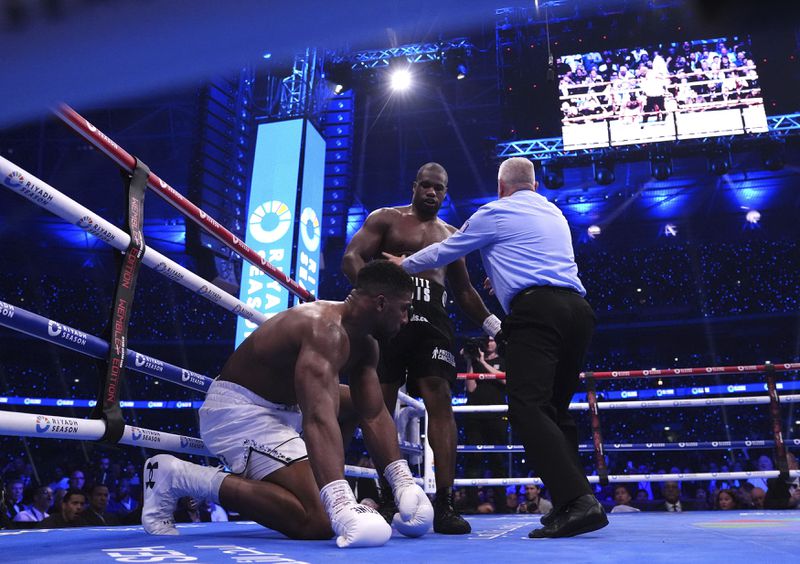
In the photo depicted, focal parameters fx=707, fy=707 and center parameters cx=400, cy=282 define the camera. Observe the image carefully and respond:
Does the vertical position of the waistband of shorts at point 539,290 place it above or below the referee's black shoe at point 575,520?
above

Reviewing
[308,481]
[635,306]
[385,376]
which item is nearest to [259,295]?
[385,376]

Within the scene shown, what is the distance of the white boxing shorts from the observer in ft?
6.10

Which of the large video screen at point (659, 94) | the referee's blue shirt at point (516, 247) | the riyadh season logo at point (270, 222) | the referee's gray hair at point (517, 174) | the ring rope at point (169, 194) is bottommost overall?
the referee's blue shirt at point (516, 247)

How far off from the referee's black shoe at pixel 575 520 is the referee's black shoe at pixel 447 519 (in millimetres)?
299

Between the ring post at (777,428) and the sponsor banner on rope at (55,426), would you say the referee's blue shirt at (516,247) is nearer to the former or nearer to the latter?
the sponsor banner on rope at (55,426)

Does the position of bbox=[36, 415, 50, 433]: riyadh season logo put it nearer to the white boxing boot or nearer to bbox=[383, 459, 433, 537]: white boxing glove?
the white boxing boot

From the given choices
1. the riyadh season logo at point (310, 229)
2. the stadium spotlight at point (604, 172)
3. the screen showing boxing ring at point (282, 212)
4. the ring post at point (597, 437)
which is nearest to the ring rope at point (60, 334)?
the ring post at point (597, 437)

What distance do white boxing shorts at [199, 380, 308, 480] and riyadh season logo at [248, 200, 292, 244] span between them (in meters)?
5.77

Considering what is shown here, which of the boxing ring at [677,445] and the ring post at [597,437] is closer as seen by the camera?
the boxing ring at [677,445]

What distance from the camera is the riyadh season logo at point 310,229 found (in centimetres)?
781

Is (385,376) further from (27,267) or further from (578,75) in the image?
(27,267)

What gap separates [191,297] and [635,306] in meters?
9.01

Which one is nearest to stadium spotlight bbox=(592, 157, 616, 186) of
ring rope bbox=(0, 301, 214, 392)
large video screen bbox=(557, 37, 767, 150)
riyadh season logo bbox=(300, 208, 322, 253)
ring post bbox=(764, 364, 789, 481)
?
large video screen bbox=(557, 37, 767, 150)

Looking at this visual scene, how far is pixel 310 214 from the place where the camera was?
802 cm
